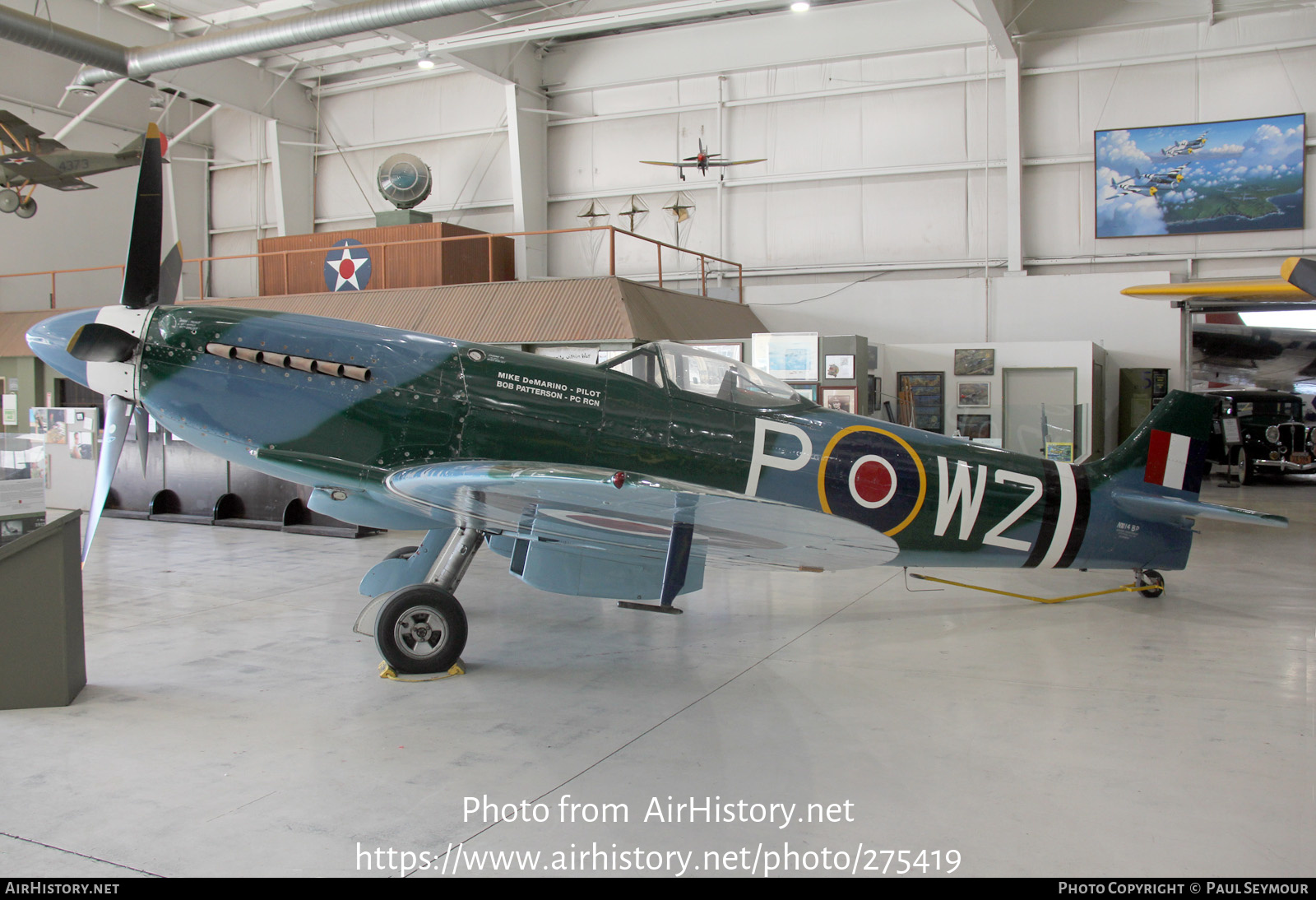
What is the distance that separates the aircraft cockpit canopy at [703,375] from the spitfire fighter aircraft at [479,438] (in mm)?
12

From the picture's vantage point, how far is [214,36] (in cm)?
1455

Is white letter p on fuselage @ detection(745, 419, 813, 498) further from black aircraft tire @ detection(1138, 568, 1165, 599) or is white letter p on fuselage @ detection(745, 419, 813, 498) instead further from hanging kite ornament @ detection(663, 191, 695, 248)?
hanging kite ornament @ detection(663, 191, 695, 248)

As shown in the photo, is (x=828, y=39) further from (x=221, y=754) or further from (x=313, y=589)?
(x=221, y=754)

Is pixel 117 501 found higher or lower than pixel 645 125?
lower

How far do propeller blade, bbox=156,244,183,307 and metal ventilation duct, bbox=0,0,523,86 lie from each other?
810cm

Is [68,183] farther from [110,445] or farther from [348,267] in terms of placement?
[110,445]

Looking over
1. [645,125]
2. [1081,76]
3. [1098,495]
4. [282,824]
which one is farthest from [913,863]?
[645,125]

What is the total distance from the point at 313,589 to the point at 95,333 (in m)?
3.04

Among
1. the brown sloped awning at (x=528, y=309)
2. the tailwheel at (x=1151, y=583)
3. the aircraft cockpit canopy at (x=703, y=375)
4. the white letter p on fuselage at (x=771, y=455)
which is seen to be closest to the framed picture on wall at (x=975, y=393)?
the brown sloped awning at (x=528, y=309)

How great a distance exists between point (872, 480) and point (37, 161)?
51.2 ft

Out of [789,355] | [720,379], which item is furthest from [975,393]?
[720,379]

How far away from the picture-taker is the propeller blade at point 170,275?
17.9 feet

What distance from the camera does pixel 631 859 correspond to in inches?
109

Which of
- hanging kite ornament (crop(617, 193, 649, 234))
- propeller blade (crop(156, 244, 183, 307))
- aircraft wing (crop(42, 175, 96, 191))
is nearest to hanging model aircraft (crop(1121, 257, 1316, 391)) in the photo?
hanging kite ornament (crop(617, 193, 649, 234))
